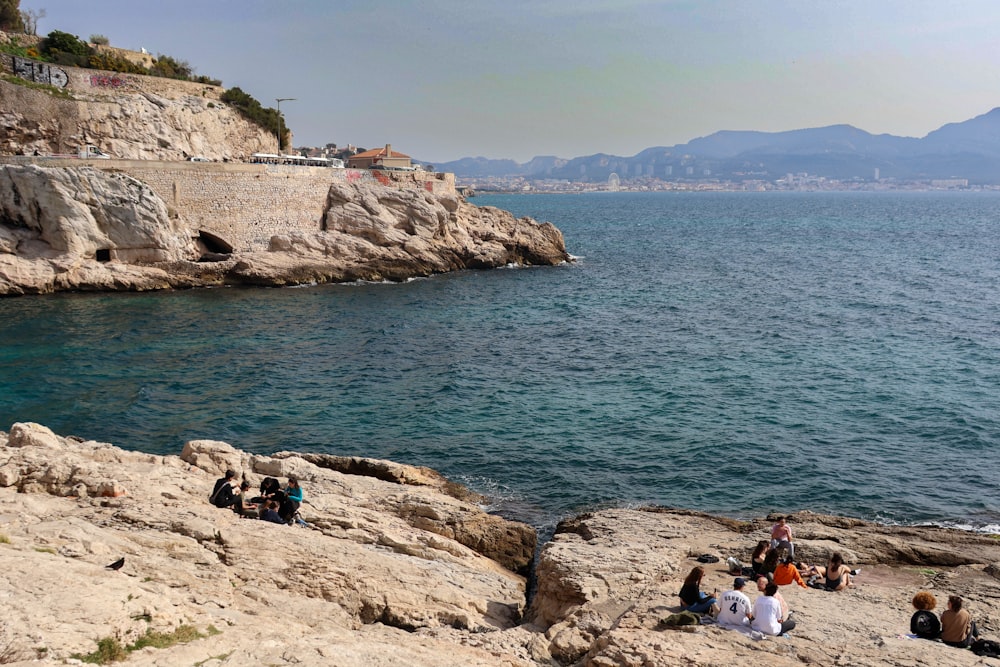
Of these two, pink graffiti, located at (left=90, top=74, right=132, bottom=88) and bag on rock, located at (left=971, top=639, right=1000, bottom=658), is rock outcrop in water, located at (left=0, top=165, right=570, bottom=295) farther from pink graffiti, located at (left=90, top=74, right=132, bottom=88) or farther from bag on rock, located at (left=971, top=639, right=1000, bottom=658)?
bag on rock, located at (left=971, top=639, right=1000, bottom=658)

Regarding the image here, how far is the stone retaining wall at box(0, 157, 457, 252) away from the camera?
41.6 meters

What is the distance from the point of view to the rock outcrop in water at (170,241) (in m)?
37.8

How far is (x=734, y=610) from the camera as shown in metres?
9.41

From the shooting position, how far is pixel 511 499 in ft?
59.1

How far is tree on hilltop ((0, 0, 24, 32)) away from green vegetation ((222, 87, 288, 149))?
14.7 m

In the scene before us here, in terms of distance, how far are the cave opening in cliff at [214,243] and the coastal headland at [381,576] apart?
31174 mm

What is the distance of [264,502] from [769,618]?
7.95m

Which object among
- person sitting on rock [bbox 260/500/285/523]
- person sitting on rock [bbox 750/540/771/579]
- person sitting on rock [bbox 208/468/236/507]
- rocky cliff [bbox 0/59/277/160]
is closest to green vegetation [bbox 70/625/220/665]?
person sitting on rock [bbox 260/500/285/523]

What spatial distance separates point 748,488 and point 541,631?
31.6 ft

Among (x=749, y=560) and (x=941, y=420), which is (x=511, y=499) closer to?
(x=749, y=560)

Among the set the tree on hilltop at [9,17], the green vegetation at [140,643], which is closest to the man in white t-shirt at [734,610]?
the green vegetation at [140,643]

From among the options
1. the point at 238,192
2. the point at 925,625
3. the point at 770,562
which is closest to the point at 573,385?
the point at 770,562

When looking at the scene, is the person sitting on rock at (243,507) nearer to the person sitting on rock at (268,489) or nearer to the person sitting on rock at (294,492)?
the person sitting on rock at (268,489)

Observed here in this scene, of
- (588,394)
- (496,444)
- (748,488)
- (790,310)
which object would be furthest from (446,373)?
(790,310)
